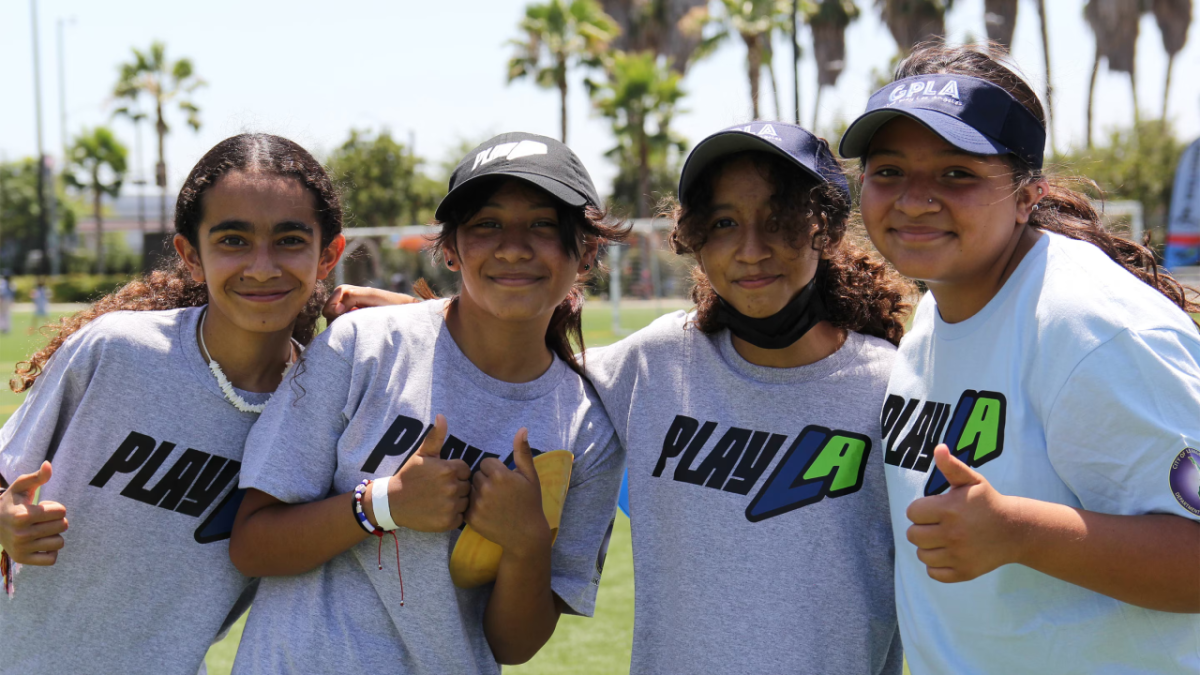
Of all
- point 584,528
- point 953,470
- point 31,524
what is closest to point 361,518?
point 584,528

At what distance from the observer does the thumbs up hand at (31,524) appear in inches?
81.7

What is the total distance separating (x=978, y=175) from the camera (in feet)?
6.09

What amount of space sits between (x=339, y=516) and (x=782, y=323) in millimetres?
1092

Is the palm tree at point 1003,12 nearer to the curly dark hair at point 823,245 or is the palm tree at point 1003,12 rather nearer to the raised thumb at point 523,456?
the curly dark hair at point 823,245

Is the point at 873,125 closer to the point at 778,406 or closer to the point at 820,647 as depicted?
the point at 778,406

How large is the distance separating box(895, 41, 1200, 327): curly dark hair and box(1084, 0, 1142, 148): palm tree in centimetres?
3787

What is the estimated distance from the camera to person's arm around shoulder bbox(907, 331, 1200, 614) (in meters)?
1.55

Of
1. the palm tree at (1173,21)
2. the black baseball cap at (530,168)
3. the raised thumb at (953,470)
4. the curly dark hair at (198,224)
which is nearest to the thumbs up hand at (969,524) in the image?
the raised thumb at (953,470)

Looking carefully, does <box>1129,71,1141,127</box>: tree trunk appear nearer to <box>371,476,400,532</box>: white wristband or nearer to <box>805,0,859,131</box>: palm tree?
<box>805,0,859,131</box>: palm tree

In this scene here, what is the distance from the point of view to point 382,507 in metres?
2.01

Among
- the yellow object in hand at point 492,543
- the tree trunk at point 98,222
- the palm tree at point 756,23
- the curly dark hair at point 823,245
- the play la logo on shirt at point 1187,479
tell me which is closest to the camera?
the play la logo on shirt at point 1187,479

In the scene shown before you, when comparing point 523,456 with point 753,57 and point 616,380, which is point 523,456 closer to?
point 616,380

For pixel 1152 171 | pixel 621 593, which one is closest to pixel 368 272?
pixel 621 593

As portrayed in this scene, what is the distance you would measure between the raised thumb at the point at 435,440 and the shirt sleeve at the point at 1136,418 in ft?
3.88
